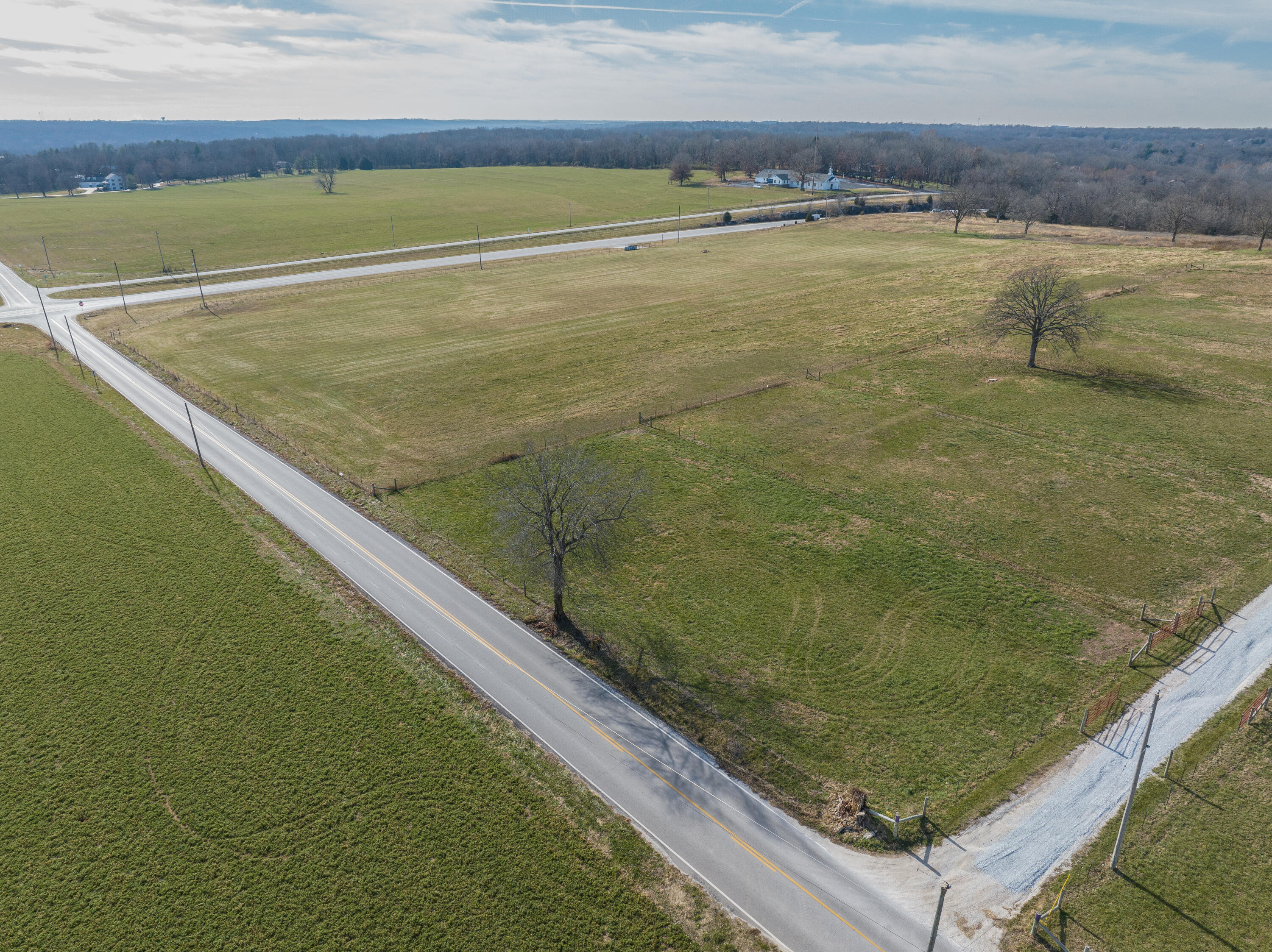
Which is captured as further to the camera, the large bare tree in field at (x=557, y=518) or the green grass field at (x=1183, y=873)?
the large bare tree in field at (x=557, y=518)

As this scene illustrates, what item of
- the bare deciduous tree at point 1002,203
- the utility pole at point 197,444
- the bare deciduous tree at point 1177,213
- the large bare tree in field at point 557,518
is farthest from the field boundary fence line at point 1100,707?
the bare deciduous tree at point 1002,203

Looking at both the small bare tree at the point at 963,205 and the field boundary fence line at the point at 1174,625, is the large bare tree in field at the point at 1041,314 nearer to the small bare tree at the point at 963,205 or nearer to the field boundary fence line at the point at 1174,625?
the field boundary fence line at the point at 1174,625

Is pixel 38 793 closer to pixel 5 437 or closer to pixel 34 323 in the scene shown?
pixel 5 437

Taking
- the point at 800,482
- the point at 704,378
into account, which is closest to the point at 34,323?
the point at 704,378

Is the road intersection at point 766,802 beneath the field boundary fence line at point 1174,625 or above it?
beneath

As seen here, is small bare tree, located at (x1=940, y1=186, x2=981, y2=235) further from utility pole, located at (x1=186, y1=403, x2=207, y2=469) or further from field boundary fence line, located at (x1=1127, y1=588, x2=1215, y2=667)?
utility pole, located at (x1=186, y1=403, x2=207, y2=469)

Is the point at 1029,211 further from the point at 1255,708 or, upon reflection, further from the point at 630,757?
the point at 630,757
